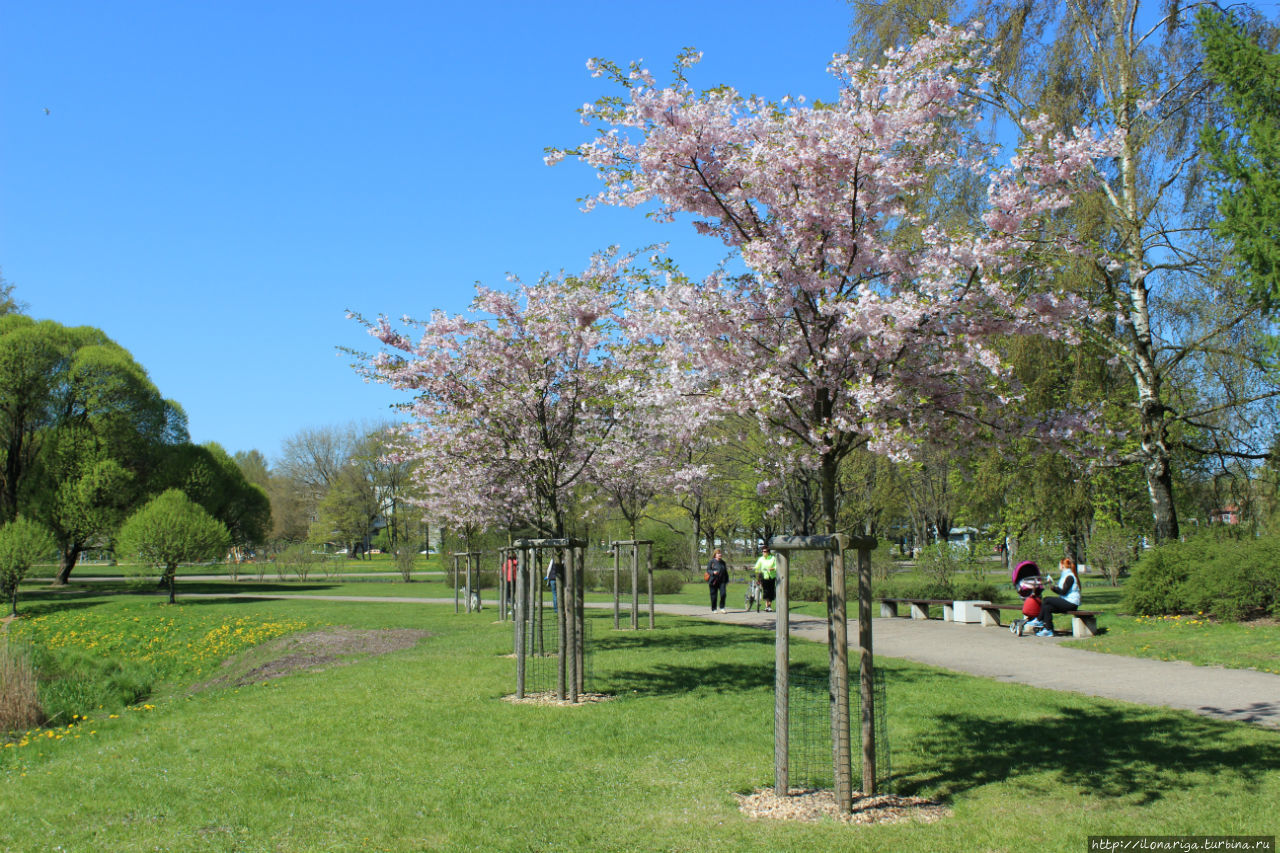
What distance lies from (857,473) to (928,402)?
87.3 ft

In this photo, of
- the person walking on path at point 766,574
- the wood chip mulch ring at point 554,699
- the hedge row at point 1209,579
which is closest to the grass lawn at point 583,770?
the wood chip mulch ring at point 554,699

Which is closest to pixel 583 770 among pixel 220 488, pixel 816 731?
pixel 816 731

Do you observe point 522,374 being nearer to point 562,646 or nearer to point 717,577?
point 562,646

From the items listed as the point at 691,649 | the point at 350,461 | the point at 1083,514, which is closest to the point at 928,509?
the point at 1083,514

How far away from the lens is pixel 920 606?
19203mm

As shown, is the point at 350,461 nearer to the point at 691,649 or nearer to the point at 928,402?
the point at 691,649

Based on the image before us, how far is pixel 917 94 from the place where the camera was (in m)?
6.21

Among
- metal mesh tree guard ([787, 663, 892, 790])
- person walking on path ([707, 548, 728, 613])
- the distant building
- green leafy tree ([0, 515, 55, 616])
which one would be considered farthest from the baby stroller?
green leafy tree ([0, 515, 55, 616])

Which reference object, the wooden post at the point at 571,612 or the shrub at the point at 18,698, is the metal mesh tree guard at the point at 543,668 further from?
the shrub at the point at 18,698

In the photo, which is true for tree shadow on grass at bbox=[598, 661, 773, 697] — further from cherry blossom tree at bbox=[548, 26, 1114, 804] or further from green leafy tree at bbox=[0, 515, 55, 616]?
green leafy tree at bbox=[0, 515, 55, 616]

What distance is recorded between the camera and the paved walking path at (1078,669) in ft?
28.5

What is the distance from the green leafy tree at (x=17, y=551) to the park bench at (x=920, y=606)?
898 inches

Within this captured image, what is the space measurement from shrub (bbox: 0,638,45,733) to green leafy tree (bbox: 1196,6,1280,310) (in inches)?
561

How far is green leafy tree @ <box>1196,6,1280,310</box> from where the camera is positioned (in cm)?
940
